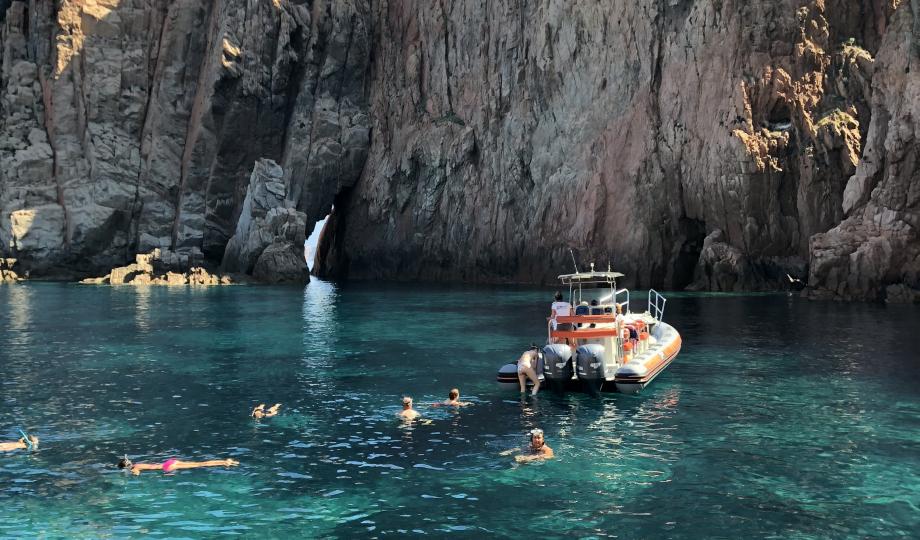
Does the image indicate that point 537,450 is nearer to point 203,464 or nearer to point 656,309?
point 203,464

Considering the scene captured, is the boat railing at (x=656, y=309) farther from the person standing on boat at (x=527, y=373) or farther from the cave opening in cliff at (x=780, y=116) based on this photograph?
the cave opening in cliff at (x=780, y=116)

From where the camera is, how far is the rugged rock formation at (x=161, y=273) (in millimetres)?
87438

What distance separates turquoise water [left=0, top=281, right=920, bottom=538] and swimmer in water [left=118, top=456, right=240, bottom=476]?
0.37 meters

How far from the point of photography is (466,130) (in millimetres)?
93688

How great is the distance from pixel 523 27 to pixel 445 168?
17924 mm

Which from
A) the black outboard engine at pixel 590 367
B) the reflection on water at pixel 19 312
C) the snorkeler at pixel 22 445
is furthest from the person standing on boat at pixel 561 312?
the reflection on water at pixel 19 312

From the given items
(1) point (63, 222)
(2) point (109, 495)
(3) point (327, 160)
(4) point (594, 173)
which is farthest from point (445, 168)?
(2) point (109, 495)

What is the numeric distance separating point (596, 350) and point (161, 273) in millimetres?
74573

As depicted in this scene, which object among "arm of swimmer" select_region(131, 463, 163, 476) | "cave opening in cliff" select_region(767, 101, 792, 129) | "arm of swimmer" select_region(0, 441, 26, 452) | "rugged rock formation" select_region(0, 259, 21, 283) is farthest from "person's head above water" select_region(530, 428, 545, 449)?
"rugged rock formation" select_region(0, 259, 21, 283)

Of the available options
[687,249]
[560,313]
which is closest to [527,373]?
[560,313]

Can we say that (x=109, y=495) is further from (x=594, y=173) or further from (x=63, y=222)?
(x=63, y=222)

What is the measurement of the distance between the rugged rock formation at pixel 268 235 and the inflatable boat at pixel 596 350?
204 feet

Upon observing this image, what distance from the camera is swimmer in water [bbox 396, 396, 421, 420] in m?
22.6

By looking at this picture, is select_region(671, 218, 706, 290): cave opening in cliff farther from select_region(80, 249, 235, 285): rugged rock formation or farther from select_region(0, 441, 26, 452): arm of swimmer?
select_region(0, 441, 26, 452): arm of swimmer
